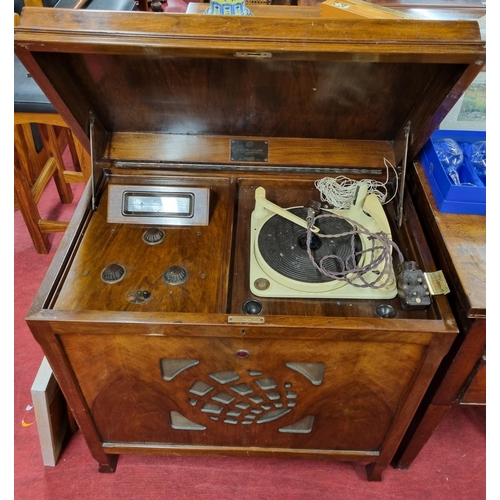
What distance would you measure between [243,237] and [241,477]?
0.82 meters

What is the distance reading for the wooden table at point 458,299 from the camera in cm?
116

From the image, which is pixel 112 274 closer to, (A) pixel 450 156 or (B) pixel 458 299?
(B) pixel 458 299

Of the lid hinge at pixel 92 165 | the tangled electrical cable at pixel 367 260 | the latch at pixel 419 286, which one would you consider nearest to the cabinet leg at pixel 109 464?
the lid hinge at pixel 92 165

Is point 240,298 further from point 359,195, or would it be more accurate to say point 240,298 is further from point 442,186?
point 442,186

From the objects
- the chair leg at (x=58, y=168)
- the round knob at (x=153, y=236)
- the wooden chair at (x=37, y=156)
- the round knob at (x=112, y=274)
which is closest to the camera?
the round knob at (x=112, y=274)

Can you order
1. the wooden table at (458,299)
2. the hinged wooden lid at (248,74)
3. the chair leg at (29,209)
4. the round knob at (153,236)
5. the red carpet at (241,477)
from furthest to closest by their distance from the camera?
the chair leg at (29,209), the red carpet at (241,477), the round knob at (153,236), the wooden table at (458,299), the hinged wooden lid at (248,74)

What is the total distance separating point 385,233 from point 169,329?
62 centimetres

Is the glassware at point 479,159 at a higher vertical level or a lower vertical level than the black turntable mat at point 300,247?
higher

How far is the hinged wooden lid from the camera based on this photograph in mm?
1046

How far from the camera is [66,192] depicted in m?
2.53

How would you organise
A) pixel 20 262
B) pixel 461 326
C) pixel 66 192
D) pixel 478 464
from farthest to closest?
pixel 66 192 < pixel 20 262 < pixel 478 464 < pixel 461 326

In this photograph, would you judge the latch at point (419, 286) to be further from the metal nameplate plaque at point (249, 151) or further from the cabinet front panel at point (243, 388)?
the metal nameplate plaque at point (249, 151)

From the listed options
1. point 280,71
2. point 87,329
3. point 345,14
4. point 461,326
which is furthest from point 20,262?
point 461,326

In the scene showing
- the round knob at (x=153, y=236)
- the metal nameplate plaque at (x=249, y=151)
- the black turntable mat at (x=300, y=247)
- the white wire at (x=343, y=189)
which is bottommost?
the round knob at (x=153, y=236)
